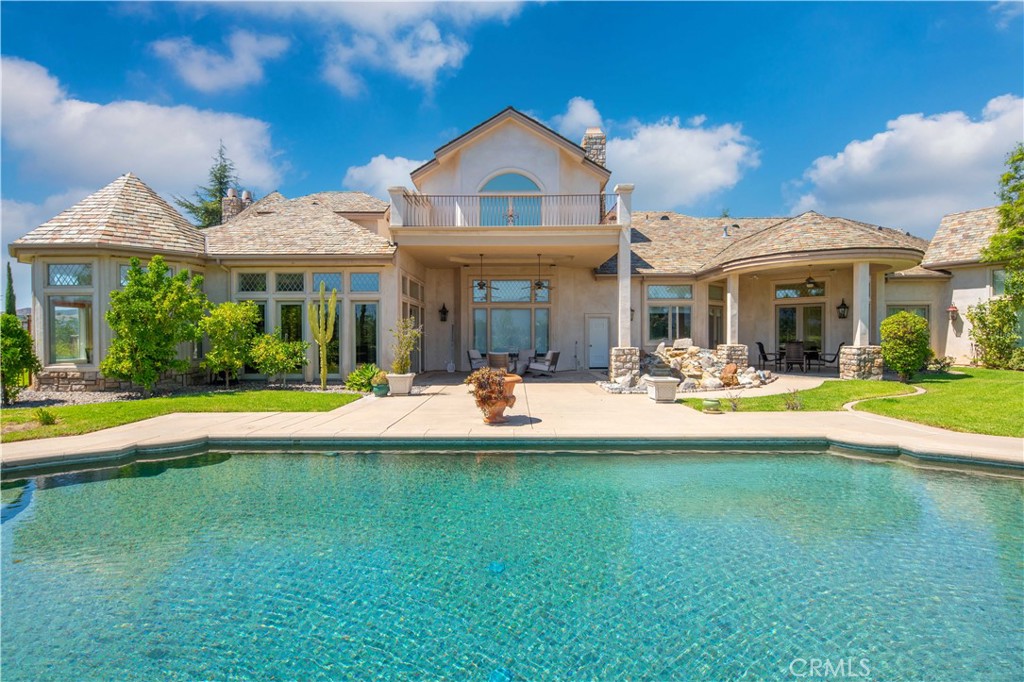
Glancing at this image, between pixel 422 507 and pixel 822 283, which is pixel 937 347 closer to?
pixel 822 283

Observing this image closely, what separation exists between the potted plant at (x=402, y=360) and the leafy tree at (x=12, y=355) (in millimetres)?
7893

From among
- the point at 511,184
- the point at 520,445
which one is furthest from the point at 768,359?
the point at 520,445

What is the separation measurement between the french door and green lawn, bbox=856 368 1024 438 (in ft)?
17.0

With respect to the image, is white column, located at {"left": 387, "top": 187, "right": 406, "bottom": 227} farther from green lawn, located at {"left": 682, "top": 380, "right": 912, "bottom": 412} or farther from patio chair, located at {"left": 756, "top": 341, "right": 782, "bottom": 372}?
patio chair, located at {"left": 756, "top": 341, "right": 782, "bottom": 372}

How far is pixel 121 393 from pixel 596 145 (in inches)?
646

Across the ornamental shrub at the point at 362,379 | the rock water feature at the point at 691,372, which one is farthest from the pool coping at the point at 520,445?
the ornamental shrub at the point at 362,379

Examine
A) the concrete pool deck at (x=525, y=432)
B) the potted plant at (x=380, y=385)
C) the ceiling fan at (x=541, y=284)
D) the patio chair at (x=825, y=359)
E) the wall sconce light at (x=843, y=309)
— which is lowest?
the concrete pool deck at (x=525, y=432)

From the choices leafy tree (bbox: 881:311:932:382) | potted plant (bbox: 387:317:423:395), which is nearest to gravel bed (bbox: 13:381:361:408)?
potted plant (bbox: 387:317:423:395)

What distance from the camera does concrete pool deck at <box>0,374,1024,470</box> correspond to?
607 cm

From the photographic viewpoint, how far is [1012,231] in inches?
562

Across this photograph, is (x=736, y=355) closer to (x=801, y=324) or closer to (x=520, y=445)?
(x=801, y=324)

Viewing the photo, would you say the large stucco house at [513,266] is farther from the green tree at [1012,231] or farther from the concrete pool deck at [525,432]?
the concrete pool deck at [525,432]

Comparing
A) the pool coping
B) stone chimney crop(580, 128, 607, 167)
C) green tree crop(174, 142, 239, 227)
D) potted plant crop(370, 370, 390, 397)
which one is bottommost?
the pool coping

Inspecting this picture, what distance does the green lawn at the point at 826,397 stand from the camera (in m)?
9.36
